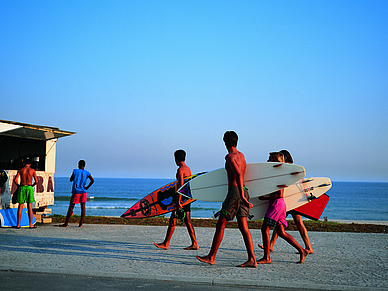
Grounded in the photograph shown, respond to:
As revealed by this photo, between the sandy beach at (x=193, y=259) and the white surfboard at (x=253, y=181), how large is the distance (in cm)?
106

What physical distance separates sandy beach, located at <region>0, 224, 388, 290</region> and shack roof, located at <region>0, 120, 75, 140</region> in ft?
9.75

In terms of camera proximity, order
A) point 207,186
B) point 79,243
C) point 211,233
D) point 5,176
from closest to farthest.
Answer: point 207,186 < point 79,243 < point 211,233 < point 5,176

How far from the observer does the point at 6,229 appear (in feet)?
30.5

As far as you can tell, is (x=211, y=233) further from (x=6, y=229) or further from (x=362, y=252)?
(x=6, y=229)

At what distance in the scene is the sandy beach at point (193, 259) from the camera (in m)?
4.51

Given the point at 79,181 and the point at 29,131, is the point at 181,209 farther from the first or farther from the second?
the point at 29,131

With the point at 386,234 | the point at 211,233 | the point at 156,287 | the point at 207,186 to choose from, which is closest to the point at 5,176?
the point at 211,233

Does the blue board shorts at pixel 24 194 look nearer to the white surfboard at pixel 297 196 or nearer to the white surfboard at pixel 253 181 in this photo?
the white surfboard at pixel 253 181

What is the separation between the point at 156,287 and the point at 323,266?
263cm

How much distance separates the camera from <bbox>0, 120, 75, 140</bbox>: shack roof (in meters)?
10.1

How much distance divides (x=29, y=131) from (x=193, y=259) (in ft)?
24.9

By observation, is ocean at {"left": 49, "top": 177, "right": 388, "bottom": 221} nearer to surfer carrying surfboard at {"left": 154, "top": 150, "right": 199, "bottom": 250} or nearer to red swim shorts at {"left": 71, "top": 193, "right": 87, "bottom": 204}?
red swim shorts at {"left": 71, "top": 193, "right": 87, "bottom": 204}

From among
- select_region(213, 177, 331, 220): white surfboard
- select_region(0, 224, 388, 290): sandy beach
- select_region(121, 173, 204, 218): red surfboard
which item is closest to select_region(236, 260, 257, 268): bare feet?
select_region(0, 224, 388, 290): sandy beach

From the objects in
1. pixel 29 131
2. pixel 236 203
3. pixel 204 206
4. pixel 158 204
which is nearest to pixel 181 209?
pixel 158 204
